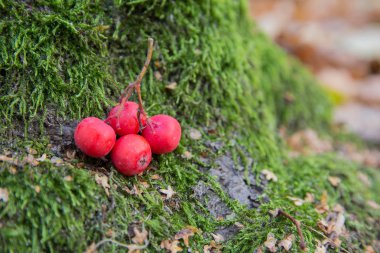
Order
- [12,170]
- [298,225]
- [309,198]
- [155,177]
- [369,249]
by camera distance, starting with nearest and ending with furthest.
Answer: [12,170]
[298,225]
[155,177]
[369,249]
[309,198]

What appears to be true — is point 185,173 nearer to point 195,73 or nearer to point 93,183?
point 93,183

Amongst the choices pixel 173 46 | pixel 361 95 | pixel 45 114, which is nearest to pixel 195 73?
pixel 173 46

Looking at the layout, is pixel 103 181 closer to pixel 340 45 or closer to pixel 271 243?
pixel 271 243

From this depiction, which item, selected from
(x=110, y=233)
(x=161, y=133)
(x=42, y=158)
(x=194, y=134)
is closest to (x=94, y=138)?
(x=42, y=158)

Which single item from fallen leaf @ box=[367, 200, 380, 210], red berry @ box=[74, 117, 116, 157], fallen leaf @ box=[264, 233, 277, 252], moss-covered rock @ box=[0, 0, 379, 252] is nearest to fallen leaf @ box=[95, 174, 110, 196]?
moss-covered rock @ box=[0, 0, 379, 252]

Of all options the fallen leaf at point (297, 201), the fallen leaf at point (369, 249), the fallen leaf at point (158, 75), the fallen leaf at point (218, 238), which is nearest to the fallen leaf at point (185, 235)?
the fallen leaf at point (218, 238)

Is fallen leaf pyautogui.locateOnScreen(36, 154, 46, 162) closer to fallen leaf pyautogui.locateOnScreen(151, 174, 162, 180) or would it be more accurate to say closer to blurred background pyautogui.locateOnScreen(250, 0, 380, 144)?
fallen leaf pyautogui.locateOnScreen(151, 174, 162, 180)

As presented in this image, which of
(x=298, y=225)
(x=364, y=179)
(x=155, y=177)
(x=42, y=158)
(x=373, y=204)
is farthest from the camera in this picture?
(x=364, y=179)
